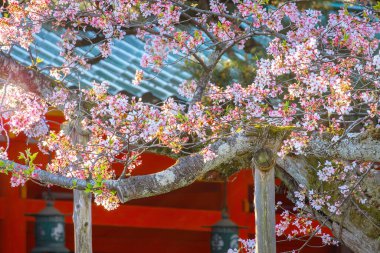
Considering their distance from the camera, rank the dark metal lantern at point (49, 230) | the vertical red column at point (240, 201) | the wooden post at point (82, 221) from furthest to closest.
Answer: the vertical red column at point (240, 201) < the dark metal lantern at point (49, 230) < the wooden post at point (82, 221)

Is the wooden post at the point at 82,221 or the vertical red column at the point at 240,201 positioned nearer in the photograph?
the wooden post at the point at 82,221

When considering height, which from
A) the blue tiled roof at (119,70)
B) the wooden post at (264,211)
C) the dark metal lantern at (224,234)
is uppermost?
the blue tiled roof at (119,70)

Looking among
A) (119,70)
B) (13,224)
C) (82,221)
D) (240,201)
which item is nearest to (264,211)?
(82,221)

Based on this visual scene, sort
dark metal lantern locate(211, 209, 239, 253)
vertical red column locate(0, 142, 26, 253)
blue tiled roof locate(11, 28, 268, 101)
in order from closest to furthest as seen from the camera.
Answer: blue tiled roof locate(11, 28, 268, 101) < vertical red column locate(0, 142, 26, 253) < dark metal lantern locate(211, 209, 239, 253)

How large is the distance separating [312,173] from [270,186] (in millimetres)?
1148

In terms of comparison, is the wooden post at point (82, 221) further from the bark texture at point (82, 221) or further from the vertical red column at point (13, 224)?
the vertical red column at point (13, 224)

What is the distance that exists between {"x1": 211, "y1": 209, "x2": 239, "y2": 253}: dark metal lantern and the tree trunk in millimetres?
2959

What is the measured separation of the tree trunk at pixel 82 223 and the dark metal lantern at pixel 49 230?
7.80ft

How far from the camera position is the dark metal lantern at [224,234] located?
8.54 m

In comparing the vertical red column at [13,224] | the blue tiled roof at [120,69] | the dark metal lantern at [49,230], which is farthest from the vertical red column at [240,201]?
the vertical red column at [13,224]

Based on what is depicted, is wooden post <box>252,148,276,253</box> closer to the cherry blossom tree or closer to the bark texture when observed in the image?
the cherry blossom tree

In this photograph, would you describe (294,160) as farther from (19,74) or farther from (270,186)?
(19,74)

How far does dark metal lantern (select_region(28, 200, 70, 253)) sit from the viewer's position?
809 centimetres

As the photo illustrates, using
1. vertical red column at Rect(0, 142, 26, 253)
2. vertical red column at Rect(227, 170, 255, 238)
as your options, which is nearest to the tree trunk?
vertical red column at Rect(0, 142, 26, 253)
